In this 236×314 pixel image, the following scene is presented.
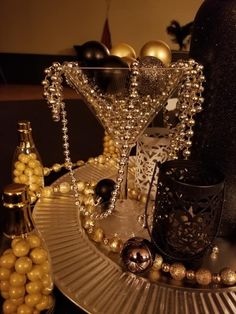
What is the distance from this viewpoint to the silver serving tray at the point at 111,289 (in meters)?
0.29

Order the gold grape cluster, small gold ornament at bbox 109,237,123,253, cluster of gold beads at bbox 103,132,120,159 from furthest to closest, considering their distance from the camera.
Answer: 1. cluster of gold beads at bbox 103,132,120,159
2. small gold ornament at bbox 109,237,123,253
3. the gold grape cluster

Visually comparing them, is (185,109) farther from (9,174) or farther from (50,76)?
(9,174)

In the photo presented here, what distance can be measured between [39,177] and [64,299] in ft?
0.79

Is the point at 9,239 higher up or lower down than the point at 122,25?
lower down

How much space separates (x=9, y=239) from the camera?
0.89 feet

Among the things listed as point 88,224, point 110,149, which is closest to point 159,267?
point 88,224

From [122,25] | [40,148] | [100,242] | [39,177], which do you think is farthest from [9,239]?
[122,25]

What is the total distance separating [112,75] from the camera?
0.37 meters

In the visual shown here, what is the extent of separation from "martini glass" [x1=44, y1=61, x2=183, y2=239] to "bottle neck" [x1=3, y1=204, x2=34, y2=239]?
0.56 feet

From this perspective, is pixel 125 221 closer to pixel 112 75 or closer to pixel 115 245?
pixel 115 245

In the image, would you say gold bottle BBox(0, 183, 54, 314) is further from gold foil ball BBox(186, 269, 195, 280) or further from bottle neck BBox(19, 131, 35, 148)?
bottle neck BBox(19, 131, 35, 148)

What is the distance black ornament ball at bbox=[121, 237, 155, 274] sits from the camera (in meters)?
0.32

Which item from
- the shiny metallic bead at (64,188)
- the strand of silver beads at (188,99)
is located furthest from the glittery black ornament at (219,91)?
the shiny metallic bead at (64,188)

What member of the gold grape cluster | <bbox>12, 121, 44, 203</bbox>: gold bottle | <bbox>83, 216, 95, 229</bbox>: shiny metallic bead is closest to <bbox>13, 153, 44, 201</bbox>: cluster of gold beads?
<bbox>12, 121, 44, 203</bbox>: gold bottle
